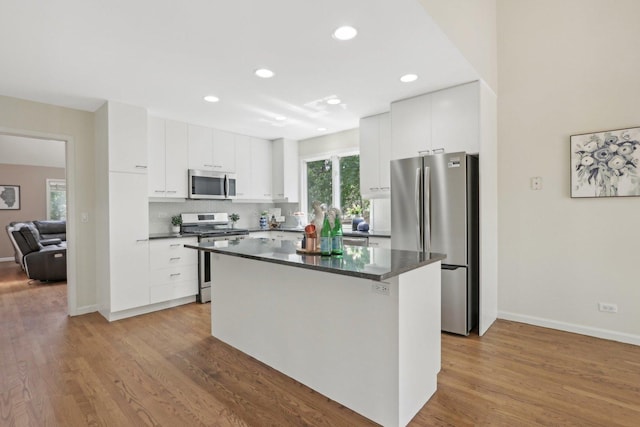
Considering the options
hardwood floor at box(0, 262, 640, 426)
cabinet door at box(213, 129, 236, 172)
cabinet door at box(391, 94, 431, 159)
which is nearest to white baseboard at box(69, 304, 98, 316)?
hardwood floor at box(0, 262, 640, 426)

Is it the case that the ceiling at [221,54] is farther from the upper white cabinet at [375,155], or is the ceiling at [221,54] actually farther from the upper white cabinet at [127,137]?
the upper white cabinet at [375,155]

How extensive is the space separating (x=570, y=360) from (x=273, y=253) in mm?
2480

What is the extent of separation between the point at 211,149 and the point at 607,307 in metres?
4.92

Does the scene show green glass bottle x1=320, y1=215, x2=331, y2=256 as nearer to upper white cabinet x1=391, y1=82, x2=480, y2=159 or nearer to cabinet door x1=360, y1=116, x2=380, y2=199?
upper white cabinet x1=391, y1=82, x2=480, y2=159

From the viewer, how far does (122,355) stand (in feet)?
9.15

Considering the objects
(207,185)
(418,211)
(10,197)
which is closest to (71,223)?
(207,185)

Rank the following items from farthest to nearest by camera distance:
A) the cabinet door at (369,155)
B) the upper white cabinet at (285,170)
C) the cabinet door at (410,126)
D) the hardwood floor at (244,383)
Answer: the upper white cabinet at (285,170), the cabinet door at (369,155), the cabinet door at (410,126), the hardwood floor at (244,383)

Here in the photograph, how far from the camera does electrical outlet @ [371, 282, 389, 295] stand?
1807 mm

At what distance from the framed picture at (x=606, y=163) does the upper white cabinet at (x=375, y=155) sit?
73.4 inches

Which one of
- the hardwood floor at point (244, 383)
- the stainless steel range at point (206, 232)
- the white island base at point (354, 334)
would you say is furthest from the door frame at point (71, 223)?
the white island base at point (354, 334)

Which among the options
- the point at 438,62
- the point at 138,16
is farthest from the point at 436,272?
the point at 138,16

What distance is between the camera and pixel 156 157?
13.7ft

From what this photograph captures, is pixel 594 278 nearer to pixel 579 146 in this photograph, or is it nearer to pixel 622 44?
pixel 579 146

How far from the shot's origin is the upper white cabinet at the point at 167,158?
414cm
